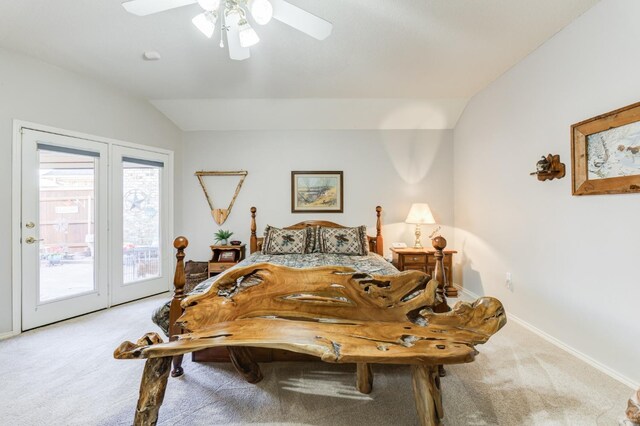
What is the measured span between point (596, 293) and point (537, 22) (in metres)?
2.12

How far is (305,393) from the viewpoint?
5.64ft

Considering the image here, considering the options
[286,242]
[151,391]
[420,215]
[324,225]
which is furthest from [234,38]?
[420,215]

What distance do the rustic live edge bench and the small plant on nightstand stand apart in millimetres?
2450

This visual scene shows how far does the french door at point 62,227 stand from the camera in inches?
106

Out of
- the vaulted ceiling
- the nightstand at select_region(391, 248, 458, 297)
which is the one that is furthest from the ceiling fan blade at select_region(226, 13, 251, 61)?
the nightstand at select_region(391, 248, 458, 297)

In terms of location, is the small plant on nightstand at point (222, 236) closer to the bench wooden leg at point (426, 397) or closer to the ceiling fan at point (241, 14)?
the ceiling fan at point (241, 14)

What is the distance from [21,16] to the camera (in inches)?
83.1

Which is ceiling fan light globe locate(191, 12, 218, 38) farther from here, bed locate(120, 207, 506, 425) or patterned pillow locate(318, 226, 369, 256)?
patterned pillow locate(318, 226, 369, 256)

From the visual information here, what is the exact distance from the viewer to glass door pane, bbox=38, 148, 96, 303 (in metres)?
2.80

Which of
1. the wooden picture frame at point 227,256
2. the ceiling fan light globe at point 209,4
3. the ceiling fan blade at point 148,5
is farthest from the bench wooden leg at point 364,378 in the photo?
the wooden picture frame at point 227,256

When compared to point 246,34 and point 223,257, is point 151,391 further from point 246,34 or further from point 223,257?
point 223,257

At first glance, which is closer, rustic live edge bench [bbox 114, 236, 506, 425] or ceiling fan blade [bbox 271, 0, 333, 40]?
rustic live edge bench [bbox 114, 236, 506, 425]

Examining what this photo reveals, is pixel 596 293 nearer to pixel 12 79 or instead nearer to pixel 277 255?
pixel 277 255

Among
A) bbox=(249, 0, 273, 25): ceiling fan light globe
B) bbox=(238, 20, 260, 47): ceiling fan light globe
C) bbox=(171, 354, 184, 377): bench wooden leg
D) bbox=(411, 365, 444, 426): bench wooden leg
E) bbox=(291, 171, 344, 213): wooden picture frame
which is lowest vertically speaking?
bbox=(171, 354, 184, 377): bench wooden leg
